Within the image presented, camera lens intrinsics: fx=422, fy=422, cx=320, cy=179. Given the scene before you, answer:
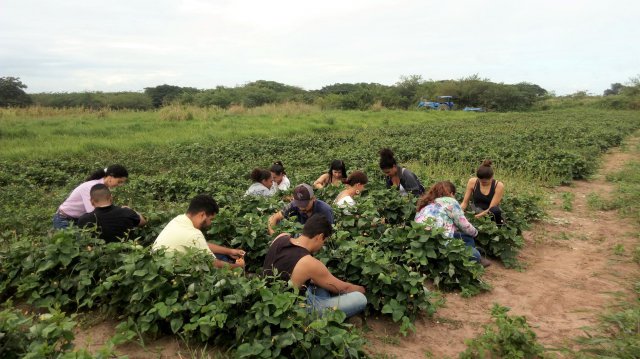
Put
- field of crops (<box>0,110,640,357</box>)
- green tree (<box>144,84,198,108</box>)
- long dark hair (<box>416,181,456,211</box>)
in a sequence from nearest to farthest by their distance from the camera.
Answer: field of crops (<box>0,110,640,357</box>) → long dark hair (<box>416,181,456,211</box>) → green tree (<box>144,84,198,108</box>)

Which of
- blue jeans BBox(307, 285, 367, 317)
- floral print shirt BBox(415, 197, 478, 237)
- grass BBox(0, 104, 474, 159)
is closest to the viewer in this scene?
blue jeans BBox(307, 285, 367, 317)

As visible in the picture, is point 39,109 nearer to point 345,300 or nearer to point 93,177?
point 93,177

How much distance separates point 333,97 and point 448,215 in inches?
1437

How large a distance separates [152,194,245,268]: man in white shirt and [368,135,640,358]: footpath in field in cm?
175

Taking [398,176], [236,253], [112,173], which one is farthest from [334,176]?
[112,173]

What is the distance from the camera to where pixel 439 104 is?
155 ft

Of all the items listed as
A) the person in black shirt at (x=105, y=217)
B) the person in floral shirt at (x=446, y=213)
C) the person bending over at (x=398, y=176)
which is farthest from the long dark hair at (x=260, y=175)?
the person in floral shirt at (x=446, y=213)

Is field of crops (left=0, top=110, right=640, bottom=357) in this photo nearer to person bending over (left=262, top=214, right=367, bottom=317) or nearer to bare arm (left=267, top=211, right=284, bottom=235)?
bare arm (left=267, top=211, right=284, bottom=235)

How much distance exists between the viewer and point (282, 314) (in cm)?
305

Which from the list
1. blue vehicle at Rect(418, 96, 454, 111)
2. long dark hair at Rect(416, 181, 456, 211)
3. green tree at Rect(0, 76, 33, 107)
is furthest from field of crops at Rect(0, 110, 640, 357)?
blue vehicle at Rect(418, 96, 454, 111)

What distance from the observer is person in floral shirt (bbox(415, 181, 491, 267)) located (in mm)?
4930

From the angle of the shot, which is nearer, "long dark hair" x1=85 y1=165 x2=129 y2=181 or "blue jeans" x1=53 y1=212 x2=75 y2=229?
"blue jeans" x1=53 y1=212 x2=75 y2=229

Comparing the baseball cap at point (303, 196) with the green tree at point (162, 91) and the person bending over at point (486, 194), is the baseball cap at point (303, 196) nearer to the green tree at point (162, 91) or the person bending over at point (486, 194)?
the person bending over at point (486, 194)

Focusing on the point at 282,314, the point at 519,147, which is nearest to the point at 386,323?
the point at 282,314
